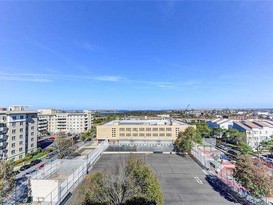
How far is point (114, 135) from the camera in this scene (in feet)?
126

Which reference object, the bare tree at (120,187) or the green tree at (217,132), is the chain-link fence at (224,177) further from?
the green tree at (217,132)

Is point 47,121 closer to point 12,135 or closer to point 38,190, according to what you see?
point 12,135

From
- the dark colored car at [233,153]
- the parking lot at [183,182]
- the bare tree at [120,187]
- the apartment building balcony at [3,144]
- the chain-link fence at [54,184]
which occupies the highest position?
the bare tree at [120,187]

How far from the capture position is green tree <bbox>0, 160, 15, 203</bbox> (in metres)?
11.3

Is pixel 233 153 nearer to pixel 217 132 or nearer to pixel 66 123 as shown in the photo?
pixel 217 132

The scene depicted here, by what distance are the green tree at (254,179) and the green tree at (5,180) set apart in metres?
15.0

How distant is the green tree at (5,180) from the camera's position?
37.2 ft

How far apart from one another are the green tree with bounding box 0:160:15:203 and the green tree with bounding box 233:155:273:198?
14980 millimetres

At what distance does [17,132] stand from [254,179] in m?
30.2

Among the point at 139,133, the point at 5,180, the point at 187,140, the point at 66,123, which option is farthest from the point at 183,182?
the point at 66,123

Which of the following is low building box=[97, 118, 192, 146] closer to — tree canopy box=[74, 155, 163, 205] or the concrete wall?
the concrete wall

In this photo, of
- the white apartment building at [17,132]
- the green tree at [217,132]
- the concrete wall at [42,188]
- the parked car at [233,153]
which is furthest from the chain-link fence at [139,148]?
the green tree at [217,132]

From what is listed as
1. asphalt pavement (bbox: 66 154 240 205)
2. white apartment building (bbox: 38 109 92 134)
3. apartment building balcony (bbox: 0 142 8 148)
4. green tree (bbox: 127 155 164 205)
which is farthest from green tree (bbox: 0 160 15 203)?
white apartment building (bbox: 38 109 92 134)

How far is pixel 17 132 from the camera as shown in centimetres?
2914
